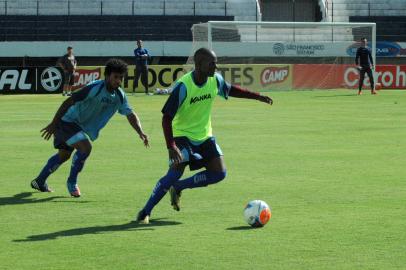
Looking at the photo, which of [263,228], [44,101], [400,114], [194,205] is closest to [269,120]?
[400,114]

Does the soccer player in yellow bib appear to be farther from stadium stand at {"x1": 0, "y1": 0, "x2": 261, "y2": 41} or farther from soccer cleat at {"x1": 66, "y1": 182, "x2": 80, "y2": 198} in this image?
stadium stand at {"x1": 0, "y1": 0, "x2": 261, "y2": 41}

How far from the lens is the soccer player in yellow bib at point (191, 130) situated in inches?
371

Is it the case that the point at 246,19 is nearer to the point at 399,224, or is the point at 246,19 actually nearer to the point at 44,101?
the point at 44,101

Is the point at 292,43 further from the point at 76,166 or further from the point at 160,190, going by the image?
the point at 160,190

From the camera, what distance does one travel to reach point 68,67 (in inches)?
1421

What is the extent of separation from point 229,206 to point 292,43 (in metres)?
32.1

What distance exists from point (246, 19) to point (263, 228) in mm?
39566

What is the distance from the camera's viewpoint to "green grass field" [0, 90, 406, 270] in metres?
7.91

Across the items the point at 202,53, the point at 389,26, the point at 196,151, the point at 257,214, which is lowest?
the point at 257,214

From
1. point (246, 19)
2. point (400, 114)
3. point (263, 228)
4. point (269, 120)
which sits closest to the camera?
point (263, 228)

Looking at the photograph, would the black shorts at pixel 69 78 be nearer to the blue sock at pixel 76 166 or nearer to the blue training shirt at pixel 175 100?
the blue sock at pixel 76 166

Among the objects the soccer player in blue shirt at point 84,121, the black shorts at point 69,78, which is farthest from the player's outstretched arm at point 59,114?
the black shorts at point 69,78

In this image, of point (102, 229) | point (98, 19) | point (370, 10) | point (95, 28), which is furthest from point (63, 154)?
point (370, 10)

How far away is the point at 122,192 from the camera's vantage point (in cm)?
1190
